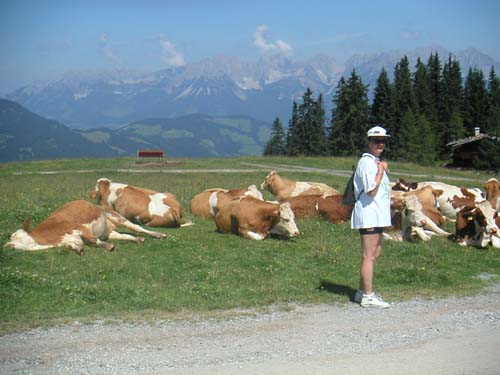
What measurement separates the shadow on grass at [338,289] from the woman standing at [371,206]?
0.65 m

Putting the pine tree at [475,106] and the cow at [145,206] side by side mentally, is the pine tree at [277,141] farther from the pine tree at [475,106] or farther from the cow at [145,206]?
the cow at [145,206]

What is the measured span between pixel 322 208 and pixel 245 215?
11.8 ft

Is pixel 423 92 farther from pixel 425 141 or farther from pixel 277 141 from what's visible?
pixel 277 141

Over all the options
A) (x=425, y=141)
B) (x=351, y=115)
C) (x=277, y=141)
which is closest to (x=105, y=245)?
(x=425, y=141)

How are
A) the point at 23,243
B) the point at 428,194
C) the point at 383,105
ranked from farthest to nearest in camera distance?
1. the point at 383,105
2. the point at 428,194
3. the point at 23,243

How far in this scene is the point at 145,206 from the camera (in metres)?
17.7

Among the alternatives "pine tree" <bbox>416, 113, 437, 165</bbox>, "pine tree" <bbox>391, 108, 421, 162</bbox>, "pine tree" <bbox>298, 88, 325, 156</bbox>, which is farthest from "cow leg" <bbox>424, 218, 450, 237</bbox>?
"pine tree" <bbox>298, 88, 325, 156</bbox>

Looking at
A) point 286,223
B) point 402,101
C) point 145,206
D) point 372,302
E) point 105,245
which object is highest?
point 402,101

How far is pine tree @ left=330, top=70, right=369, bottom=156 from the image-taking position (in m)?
104

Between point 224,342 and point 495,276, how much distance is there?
22.7ft

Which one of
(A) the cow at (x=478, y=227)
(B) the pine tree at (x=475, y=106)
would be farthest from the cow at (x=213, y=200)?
(B) the pine tree at (x=475, y=106)

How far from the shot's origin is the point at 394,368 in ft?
22.4

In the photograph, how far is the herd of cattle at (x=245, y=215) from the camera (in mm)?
13508

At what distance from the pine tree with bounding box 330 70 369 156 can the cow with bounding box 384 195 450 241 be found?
8686cm
